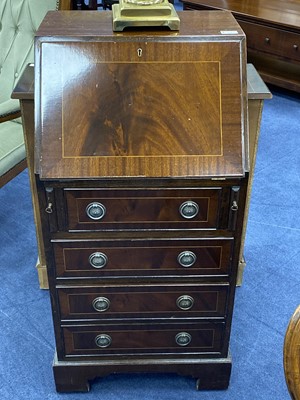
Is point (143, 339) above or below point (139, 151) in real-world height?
below

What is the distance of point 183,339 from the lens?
4.72ft

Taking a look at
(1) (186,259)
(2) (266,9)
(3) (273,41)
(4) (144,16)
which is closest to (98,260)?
(1) (186,259)

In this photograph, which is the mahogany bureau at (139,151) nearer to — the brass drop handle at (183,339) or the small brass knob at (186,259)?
the small brass knob at (186,259)

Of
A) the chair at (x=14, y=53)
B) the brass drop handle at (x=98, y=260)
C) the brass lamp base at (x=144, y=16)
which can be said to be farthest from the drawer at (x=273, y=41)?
the brass drop handle at (x=98, y=260)

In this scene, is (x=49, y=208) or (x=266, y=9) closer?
(x=49, y=208)

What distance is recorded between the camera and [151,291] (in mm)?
1343

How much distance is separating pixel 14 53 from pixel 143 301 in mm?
1248

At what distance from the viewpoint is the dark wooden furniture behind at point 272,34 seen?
325 centimetres

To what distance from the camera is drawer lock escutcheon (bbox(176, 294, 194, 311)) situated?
1.36m

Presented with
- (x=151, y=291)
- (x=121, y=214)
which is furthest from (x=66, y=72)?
(x=151, y=291)

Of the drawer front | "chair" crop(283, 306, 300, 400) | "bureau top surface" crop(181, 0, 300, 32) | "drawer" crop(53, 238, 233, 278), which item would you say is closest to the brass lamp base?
the drawer front

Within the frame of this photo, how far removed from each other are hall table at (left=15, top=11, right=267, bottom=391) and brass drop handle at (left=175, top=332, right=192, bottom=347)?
19 centimetres

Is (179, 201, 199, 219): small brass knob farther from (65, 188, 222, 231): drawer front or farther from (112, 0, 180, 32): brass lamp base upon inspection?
(112, 0, 180, 32): brass lamp base

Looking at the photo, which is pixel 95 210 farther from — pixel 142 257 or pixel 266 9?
pixel 266 9
